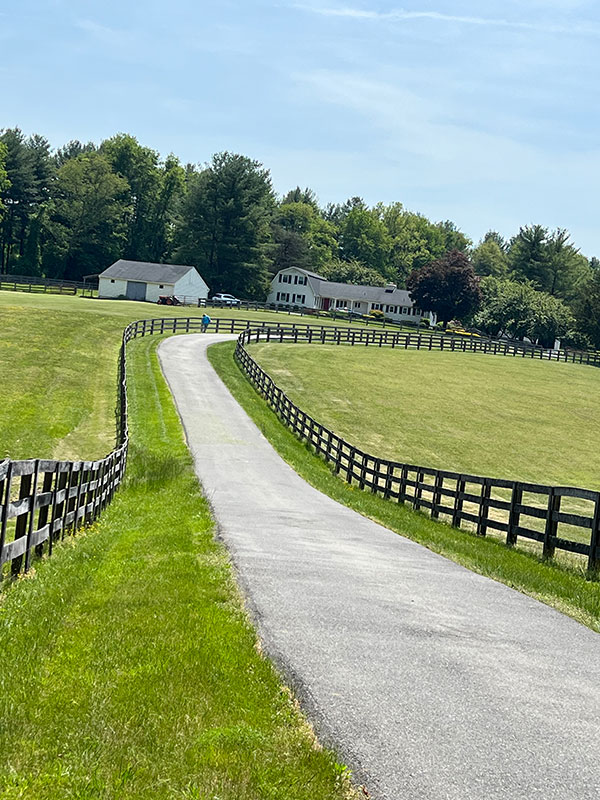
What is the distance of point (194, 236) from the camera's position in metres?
127

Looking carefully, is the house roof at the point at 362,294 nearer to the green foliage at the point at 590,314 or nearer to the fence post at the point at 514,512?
the green foliage at the point at 590,314

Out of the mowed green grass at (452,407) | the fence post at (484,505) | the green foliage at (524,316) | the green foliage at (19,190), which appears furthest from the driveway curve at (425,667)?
the green foliage at (19,190)

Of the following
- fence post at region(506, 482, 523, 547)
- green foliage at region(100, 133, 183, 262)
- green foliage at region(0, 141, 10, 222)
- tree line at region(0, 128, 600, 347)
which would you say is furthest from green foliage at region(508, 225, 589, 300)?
fence post at region(506, 482, 523, 547)

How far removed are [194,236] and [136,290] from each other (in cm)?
2399

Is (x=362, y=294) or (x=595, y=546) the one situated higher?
(x=362, y=294)

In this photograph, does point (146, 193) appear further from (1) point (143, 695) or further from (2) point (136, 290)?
(1) point (143, 695)

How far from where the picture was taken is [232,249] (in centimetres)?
12456

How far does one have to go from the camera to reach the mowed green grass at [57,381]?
27938 mm

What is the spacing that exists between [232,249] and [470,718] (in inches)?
4768

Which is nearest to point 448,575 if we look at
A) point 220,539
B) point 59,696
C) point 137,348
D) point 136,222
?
point 220,539

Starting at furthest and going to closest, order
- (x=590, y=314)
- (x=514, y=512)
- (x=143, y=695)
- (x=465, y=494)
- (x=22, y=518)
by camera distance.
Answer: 1. (x=590, y=314)
2. (x=465, y=494)
3. (x=514, y=512)
4. (x=22, y=518)
5. (x=143, y=695)

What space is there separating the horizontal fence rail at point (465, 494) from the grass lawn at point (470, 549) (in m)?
0.39

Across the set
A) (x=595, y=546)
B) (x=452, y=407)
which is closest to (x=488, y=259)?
(x=452, y=407)

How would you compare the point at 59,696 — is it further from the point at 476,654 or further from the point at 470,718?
the point at 476,654
